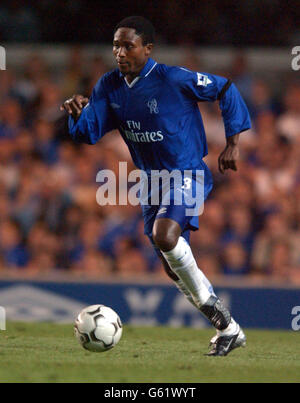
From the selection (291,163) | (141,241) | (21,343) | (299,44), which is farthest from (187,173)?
(299,44)

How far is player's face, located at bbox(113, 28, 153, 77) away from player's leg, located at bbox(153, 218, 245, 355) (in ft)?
3.87

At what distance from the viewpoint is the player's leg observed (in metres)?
6.09

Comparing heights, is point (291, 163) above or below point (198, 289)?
above

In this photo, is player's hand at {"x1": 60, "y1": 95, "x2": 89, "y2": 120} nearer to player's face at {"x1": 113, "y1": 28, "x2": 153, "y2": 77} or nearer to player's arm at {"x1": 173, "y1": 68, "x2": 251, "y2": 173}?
player's face at {"x1": 113, "y1": 28, "x2": 153, "y2": 77}

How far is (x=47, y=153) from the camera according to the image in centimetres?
1179

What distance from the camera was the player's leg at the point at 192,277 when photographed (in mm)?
6090

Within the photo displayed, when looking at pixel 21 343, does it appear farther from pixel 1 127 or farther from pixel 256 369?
pixel 1 127
